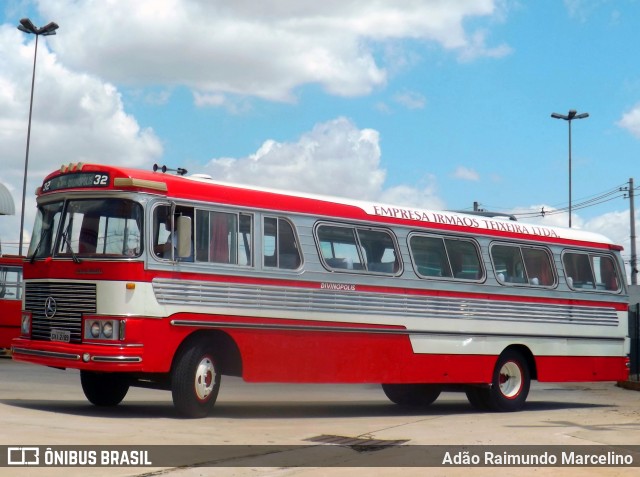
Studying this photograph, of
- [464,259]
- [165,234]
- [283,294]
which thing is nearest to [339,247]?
[283,294]

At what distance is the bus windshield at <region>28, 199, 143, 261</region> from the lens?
1291cm

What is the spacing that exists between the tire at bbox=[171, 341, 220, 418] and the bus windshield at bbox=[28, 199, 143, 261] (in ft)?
4.67

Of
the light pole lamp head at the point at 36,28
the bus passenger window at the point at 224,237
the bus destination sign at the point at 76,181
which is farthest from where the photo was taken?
the light pole lamp head at the point at 36,28

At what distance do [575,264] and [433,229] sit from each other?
3.60 m

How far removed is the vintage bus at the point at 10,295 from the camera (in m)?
29.4

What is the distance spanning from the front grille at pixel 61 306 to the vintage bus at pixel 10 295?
16.5 meters

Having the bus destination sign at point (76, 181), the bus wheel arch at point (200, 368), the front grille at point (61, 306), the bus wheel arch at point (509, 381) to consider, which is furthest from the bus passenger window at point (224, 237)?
the bus wheel arch at point (509, 381)

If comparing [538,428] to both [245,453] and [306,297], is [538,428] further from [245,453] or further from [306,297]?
[245,453]

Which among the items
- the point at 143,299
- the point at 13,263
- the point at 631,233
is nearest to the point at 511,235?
the point at 143,299

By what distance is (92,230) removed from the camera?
43.1 ft

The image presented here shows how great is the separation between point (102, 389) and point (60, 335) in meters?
1.68

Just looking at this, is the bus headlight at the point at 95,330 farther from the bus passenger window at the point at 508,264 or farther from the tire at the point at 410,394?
the bus passenger window at the point at 508,264

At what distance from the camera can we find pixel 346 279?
49.7 feet

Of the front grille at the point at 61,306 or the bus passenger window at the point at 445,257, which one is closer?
the front grille at the point at 61,306
